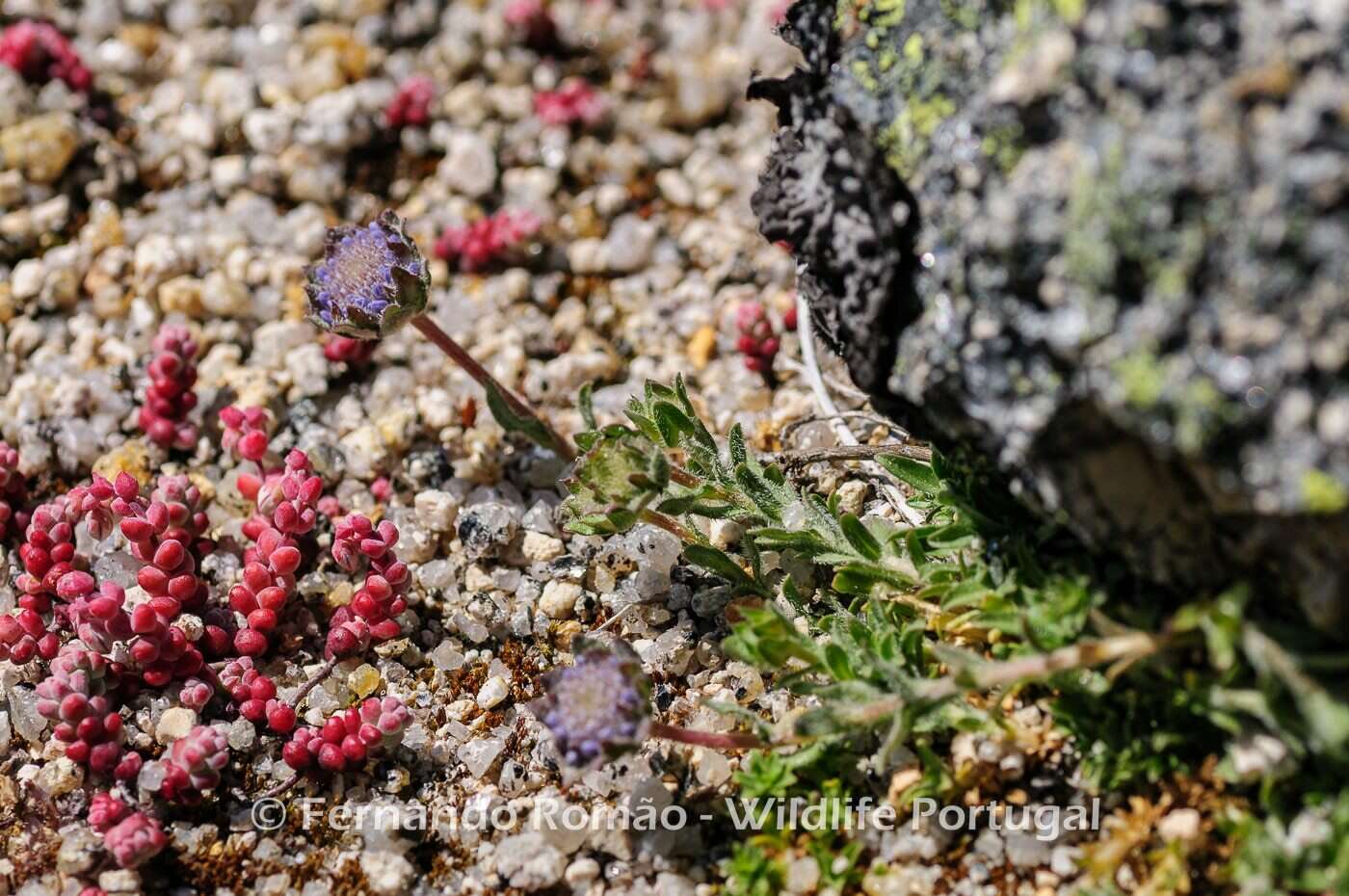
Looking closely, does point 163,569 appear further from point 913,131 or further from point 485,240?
point 913,131

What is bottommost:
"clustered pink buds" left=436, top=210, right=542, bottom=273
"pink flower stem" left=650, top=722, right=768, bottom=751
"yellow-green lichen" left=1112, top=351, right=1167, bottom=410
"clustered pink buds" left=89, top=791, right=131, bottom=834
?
"clustered pink buds" left=89, top=791, right=131, bottom=834

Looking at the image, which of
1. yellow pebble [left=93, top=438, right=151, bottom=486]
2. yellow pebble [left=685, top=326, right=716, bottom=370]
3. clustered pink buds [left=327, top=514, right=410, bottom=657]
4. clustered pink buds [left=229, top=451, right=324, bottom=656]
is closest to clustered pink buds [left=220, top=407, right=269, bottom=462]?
clustered pink buds [left=229, top=451, right=324, bottom=656]

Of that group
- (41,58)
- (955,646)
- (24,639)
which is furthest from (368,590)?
(41,58)

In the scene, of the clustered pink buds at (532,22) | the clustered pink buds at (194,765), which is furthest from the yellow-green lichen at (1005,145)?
the clustered pink buds at (532,22)

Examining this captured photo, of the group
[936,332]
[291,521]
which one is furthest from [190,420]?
A: [936,332]

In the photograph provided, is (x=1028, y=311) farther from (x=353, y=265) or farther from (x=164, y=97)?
(x=164, y=97)

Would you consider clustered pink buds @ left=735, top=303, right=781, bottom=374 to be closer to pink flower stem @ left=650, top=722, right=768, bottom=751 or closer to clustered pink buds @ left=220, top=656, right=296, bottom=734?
pink flower stem @ left=650, top=722, right=768, bottom=751
